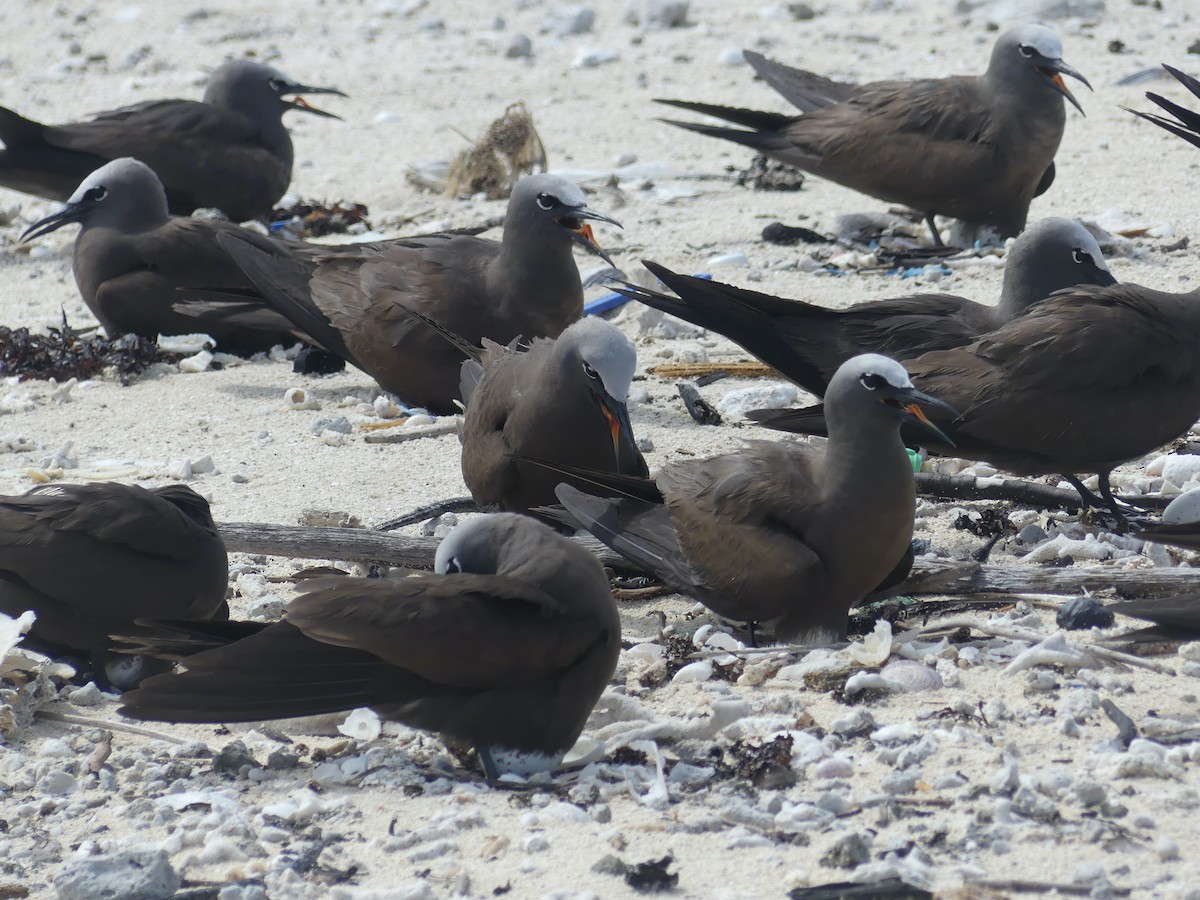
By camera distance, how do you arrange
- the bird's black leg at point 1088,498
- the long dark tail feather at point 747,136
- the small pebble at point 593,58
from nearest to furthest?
the bird's black leg at point 1088,498, the long dark tail feather at point 747,136, the small pebble at point 593,58

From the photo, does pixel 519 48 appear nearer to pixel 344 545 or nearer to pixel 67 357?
pixel 67 357

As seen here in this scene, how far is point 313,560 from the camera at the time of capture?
584 centimetres

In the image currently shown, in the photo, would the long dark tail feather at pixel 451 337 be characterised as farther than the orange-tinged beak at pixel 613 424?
Yes

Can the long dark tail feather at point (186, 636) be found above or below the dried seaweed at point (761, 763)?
above

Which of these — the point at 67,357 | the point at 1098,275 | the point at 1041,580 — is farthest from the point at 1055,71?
the point at 67,357

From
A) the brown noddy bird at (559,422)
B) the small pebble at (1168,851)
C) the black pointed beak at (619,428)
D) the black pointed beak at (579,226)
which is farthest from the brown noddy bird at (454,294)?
the small pebble at (1168,851)

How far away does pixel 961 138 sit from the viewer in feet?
29.4

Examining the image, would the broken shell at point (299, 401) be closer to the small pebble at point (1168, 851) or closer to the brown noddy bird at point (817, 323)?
the brown noddy bird at point (817, 323)

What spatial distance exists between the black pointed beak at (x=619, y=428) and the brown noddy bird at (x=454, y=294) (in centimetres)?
172

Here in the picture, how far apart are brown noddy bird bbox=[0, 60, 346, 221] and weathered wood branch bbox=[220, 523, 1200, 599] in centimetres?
518

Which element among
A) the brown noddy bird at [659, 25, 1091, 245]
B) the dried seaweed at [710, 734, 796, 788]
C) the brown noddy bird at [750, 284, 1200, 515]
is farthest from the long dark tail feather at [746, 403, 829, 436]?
the brown noddy bird at [659, 25, 1091, 245]

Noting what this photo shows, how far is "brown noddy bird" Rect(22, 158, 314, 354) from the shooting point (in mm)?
8484

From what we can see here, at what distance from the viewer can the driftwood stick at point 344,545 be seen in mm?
5484

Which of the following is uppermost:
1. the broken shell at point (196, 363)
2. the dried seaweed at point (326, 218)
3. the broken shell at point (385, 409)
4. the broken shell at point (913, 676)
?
the broken shell at point (913, 676)
